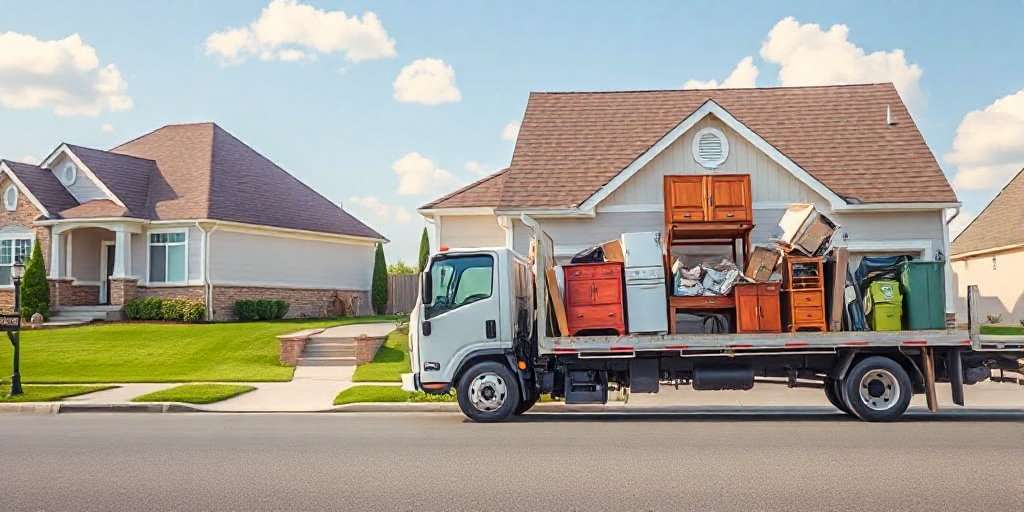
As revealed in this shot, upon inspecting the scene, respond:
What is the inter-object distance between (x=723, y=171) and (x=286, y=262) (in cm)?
1696

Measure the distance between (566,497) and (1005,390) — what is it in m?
12.7

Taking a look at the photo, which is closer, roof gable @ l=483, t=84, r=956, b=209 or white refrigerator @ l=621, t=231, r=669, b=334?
white refrigerator @ l=621, t=231, r=669, b=334

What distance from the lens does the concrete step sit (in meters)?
21.9

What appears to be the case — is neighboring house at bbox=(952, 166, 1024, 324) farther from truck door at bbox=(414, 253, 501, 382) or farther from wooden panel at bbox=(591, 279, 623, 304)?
truck door at bbox=(414, 253, 501, 382)

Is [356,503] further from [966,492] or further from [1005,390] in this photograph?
[1005,390]

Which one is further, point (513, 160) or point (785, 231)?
point (513, 160)

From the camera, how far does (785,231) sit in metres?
14.7

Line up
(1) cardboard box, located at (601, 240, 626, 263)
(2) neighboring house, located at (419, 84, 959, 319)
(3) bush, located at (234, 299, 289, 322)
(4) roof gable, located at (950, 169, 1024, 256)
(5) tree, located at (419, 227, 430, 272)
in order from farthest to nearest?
(5) tree, located at (419, 227, 430, 272), (4) roof gable, located at (950, 169, 1024, 256), (3) bush, located at (234, 299, 289, 322), (2) neighboring house, located at (419, 84, 959, 319), (1) cardboard box, located at (601, 240, 626, 263)

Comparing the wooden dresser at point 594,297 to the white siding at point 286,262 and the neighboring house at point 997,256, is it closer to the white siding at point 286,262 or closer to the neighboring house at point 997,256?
the white siding at point 286,262

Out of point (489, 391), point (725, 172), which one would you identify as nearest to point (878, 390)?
point (489, 391)

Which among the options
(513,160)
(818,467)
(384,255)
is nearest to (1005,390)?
(818,467)

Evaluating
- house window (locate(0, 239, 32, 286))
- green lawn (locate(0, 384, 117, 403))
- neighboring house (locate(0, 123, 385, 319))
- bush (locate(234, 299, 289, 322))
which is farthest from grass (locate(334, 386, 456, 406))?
house window (locate(0, 239, 32, 286))

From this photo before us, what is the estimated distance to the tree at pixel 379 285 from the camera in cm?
3600

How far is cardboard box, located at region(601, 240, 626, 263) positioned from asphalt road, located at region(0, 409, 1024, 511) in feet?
7.95
